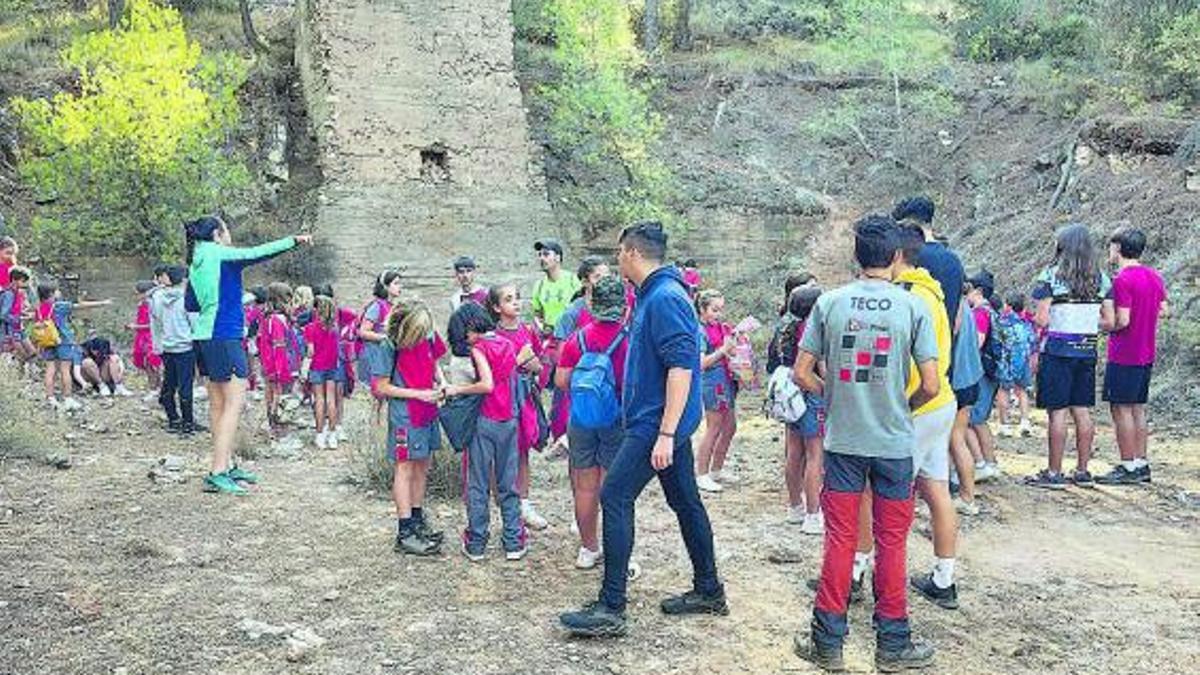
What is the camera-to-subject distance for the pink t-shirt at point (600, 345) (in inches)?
194

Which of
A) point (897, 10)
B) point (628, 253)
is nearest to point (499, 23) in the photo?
point (897, 10)

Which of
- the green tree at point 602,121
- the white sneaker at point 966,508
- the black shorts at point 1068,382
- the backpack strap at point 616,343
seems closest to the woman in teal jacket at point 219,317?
the backpack strap at point 616,343

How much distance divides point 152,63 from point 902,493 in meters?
14.9

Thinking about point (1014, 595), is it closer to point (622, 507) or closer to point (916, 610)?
point (916, 610)

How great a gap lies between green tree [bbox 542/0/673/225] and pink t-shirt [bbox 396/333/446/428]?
13.5 metres

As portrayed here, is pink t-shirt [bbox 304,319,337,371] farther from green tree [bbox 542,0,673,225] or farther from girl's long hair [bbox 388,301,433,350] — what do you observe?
green tree [bbox 542,0,673,225]

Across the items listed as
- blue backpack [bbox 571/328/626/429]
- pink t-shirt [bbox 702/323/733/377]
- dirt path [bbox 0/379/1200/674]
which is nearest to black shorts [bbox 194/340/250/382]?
dirt path [bbox 0/379/1200/674]

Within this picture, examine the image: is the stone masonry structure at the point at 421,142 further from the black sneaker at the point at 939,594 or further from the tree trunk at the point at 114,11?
the black sneaker at the point at 939,594

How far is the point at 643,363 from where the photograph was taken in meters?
4.51

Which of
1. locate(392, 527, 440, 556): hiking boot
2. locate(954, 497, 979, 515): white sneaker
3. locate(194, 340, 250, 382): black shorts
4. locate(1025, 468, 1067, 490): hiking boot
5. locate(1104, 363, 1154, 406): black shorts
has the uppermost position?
locate(194, 340, 250, 382): black shorts

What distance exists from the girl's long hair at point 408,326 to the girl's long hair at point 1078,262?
4680 mm

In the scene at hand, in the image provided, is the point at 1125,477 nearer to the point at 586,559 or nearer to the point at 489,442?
the point at 586,559

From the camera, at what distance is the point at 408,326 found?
223 inches

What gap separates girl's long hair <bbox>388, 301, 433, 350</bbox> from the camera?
18.6ft
